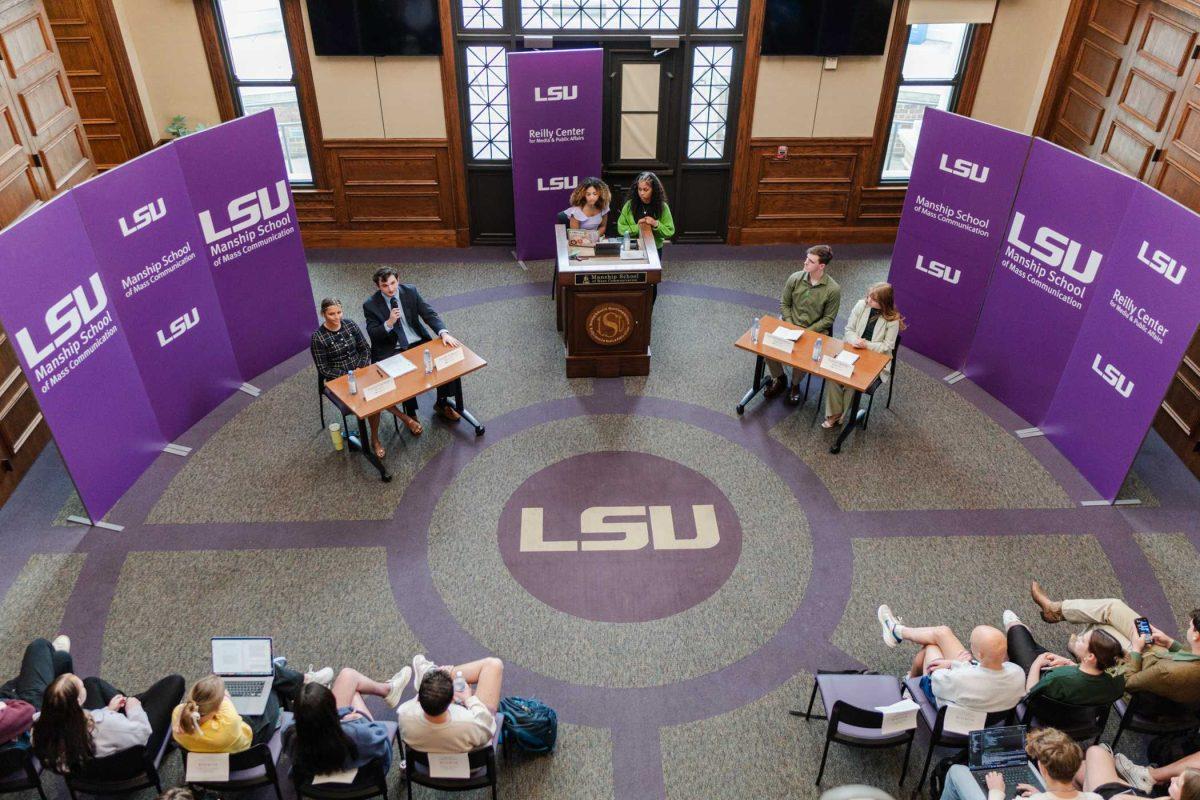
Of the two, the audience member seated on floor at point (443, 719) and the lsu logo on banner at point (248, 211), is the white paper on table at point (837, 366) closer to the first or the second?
the audience member seated on floor at point (443, 719)

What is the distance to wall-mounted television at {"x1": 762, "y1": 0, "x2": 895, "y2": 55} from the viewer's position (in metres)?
8.89

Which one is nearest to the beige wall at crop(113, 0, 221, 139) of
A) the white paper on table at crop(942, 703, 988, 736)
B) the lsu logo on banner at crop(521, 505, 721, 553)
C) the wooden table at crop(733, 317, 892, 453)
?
the lsu logo on banner at crop(521, 505, 721, 553)

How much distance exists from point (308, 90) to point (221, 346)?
321 centimetres

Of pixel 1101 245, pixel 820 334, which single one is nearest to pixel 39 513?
pixel 820 334

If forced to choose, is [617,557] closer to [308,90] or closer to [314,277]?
[314,277]

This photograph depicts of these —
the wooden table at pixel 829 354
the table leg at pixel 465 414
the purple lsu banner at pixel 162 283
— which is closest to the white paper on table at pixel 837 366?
the wooden table at pixel 829 354

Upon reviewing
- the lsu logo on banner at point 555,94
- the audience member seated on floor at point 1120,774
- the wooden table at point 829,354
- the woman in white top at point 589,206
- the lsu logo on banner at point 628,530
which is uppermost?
the lsu logo on banner at point 555,94

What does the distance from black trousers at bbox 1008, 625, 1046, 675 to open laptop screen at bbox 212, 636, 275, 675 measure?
409 centimetres

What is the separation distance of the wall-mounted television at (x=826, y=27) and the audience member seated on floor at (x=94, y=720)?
8002 mm

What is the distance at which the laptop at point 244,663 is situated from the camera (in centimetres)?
446

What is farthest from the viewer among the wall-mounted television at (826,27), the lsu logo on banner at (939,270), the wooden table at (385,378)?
the wall-mounted television at (826,27)

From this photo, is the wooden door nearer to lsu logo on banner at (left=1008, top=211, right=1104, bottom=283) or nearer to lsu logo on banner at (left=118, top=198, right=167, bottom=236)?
lsu logo on banner at (left=118, top=198, right=167, bottom=236)

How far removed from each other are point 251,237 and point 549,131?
327 cm

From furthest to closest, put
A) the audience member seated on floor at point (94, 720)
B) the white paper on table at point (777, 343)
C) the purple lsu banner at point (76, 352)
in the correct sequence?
the white paper on table at point (777, 343) < the purple lsu banner at point (76, 352) < the audience member seated on floor at point (94, 720)
